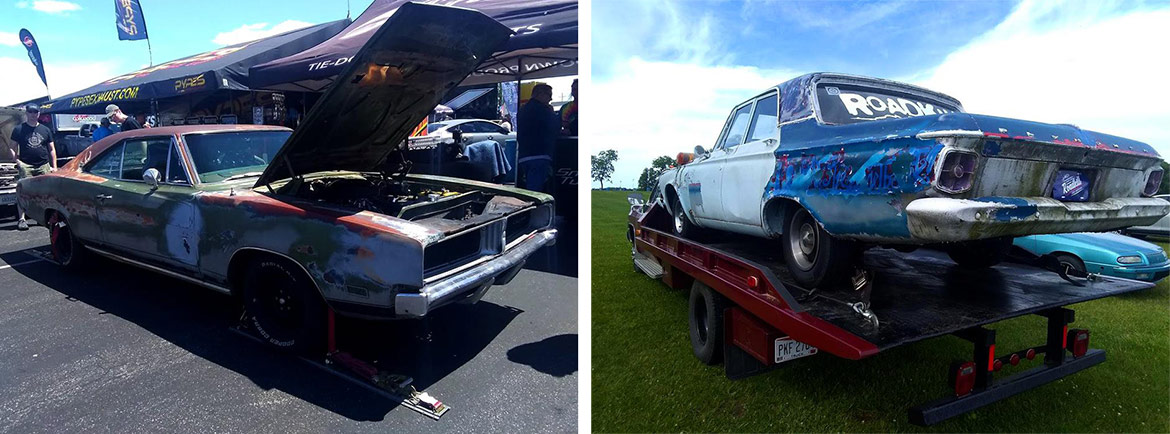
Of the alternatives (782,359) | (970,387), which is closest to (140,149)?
(782,359)

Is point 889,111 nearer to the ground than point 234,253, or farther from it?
farther from it

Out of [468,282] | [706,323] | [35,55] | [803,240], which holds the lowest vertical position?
[706,323]

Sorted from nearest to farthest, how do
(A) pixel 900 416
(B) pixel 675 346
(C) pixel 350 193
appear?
(A) pixel 900 416 → (B) pixel 675 346 → (C) pixel 350 193

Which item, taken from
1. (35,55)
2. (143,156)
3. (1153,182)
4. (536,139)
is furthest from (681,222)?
(35,55)

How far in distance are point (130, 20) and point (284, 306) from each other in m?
15.9

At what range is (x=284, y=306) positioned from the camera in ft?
12.0

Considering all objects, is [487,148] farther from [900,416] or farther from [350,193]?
[900,416]

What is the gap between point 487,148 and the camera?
31.0 ft

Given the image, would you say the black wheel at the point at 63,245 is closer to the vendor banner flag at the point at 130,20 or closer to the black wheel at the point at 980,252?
the black wheel at the point at 980,252

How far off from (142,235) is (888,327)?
472 cm

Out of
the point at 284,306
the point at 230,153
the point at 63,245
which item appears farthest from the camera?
the point at 63,245

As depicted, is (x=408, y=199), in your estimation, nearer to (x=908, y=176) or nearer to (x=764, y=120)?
(x=764, y=120)

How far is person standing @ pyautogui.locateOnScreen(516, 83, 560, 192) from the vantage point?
649 cm

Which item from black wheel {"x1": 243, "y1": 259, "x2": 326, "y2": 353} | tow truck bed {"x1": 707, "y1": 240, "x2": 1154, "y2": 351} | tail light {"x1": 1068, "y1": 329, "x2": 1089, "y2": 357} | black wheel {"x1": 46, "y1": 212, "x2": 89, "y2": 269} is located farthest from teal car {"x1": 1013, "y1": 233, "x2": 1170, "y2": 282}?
black wheel {"x1": 46, "y1": 212, "x2": 89, "y2": 269}
